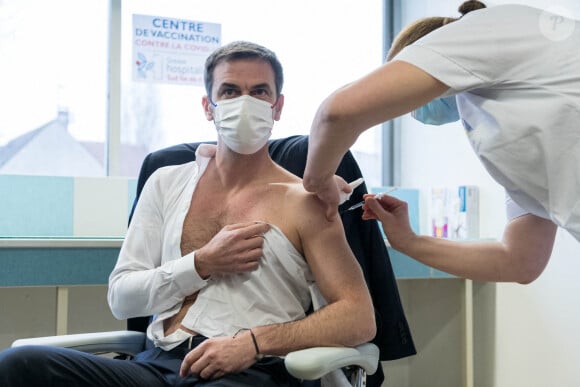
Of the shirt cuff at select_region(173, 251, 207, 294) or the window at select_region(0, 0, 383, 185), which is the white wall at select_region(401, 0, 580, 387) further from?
the shirt cuff at select_region(173, 251, 207, 294)

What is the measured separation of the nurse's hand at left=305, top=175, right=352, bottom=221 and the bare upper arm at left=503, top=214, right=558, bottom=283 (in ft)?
1.38

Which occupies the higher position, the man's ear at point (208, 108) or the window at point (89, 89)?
the window at point (89, 89)

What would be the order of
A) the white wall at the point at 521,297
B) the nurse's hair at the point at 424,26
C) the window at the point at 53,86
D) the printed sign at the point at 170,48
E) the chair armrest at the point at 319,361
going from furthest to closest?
the printed sign at the point at 170,48, the window at the point at 53,86, the white wall at the point at 521,297, the nurse's hair at the point at 424,26, the chair armrest at the point at 319,361

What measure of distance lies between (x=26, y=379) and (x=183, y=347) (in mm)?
394

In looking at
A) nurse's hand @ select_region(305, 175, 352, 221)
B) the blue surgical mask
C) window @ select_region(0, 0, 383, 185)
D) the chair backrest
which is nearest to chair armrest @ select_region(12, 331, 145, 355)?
the chair backrest

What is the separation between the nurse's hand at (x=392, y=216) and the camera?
156 cm

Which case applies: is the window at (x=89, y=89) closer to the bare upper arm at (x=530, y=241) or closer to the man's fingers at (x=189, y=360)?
the bare upper arm at (x=530, y=241)

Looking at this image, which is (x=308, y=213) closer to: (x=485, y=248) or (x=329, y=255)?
(x=329, y=255)

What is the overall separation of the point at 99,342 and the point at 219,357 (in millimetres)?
368

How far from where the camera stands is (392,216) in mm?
1589

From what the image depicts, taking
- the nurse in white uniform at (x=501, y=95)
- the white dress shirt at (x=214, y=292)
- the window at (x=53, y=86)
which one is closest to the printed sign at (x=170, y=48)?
the window at (x=53, y=86)

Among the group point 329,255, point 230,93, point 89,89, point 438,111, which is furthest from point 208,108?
point 89,89

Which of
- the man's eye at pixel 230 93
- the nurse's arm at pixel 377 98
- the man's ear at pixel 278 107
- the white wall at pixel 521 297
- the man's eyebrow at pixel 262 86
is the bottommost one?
the white wall at pixel 521 297

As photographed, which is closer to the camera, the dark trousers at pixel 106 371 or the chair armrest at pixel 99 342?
the dark trousers at pixel 106 371
